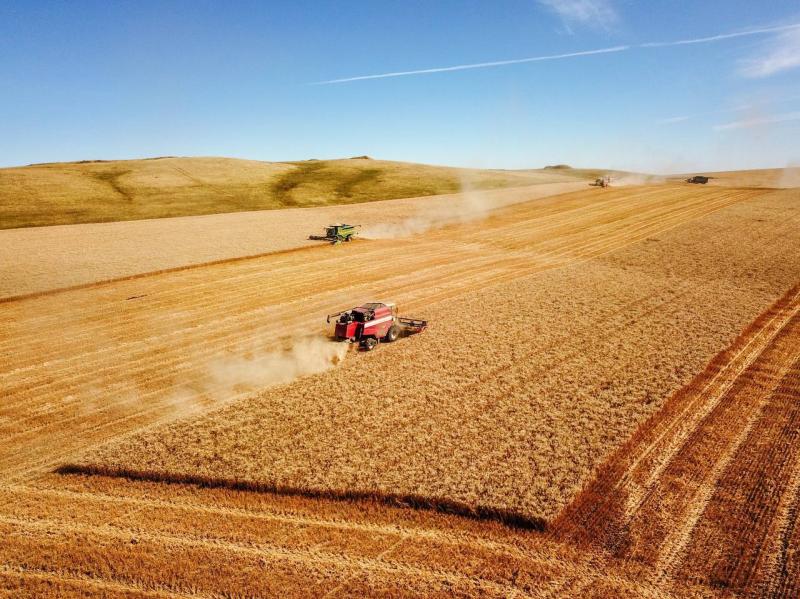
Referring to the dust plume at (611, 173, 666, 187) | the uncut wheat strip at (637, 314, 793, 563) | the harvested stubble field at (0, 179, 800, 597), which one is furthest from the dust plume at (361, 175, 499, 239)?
the uncut wheat strip at (637, 314, 793, 563)

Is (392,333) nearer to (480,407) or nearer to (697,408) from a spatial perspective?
(480,407)

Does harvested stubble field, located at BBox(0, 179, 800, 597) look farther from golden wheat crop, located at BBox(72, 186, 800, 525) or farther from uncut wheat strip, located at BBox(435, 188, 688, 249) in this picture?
uncut wheat strip, located at BBox(435, 188, 688, 249)

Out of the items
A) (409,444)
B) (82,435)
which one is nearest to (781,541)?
(409,444)

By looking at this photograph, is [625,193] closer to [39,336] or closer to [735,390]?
[735,390]

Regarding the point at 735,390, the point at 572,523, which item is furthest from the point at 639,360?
the point at 572,523

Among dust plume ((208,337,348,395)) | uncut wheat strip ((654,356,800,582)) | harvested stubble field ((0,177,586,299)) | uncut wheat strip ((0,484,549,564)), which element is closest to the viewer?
uncut wheat strip ((654,356,800,582))

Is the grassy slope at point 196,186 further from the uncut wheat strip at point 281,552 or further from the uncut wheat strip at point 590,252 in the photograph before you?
the uncut wheat strip at point 281,552

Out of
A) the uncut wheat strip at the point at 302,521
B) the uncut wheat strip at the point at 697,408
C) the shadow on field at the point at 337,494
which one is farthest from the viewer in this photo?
the uncut wheat strip at the point at 697,408

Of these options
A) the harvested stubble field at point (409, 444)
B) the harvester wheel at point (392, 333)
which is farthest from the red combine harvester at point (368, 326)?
the harvested stubble field at point (409, 444)
